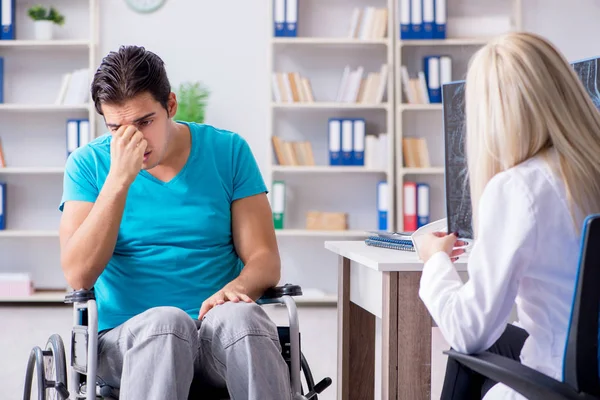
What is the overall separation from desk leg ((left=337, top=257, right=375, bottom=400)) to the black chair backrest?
1026mm

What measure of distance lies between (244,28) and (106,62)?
336cm

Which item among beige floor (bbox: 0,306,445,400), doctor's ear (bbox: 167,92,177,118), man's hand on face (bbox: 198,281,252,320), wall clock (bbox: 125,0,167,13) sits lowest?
beige floor (bbox: 0,306,445,400)

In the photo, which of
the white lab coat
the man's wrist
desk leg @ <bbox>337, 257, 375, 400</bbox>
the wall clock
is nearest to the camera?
the white lab coat

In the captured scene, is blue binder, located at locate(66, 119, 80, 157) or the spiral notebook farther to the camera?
blue binder, located at locate(66, 119, 80, 157)

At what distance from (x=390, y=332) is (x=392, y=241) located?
381mm

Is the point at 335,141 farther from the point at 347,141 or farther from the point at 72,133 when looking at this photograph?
the point at 72,133

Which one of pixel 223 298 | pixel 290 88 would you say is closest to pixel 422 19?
pixel 290 88

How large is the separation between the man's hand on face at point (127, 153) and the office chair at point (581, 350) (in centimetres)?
105

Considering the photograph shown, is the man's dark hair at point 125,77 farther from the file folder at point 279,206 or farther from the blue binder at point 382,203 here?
the blue binder at point 382,203

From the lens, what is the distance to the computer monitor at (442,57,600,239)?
1.66 meters

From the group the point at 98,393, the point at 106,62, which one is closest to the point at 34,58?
the point at 106,62

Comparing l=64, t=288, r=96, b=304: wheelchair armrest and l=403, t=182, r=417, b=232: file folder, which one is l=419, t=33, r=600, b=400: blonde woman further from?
l=403, t=182, r=417, b=232: file folder

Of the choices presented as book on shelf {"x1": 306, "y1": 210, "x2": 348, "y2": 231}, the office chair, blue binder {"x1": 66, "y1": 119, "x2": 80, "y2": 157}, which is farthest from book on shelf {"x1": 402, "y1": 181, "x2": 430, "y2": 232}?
the office chair

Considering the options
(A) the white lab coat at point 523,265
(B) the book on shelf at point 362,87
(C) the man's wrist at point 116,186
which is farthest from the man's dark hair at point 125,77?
(B) the book on shelf at point 362,87
